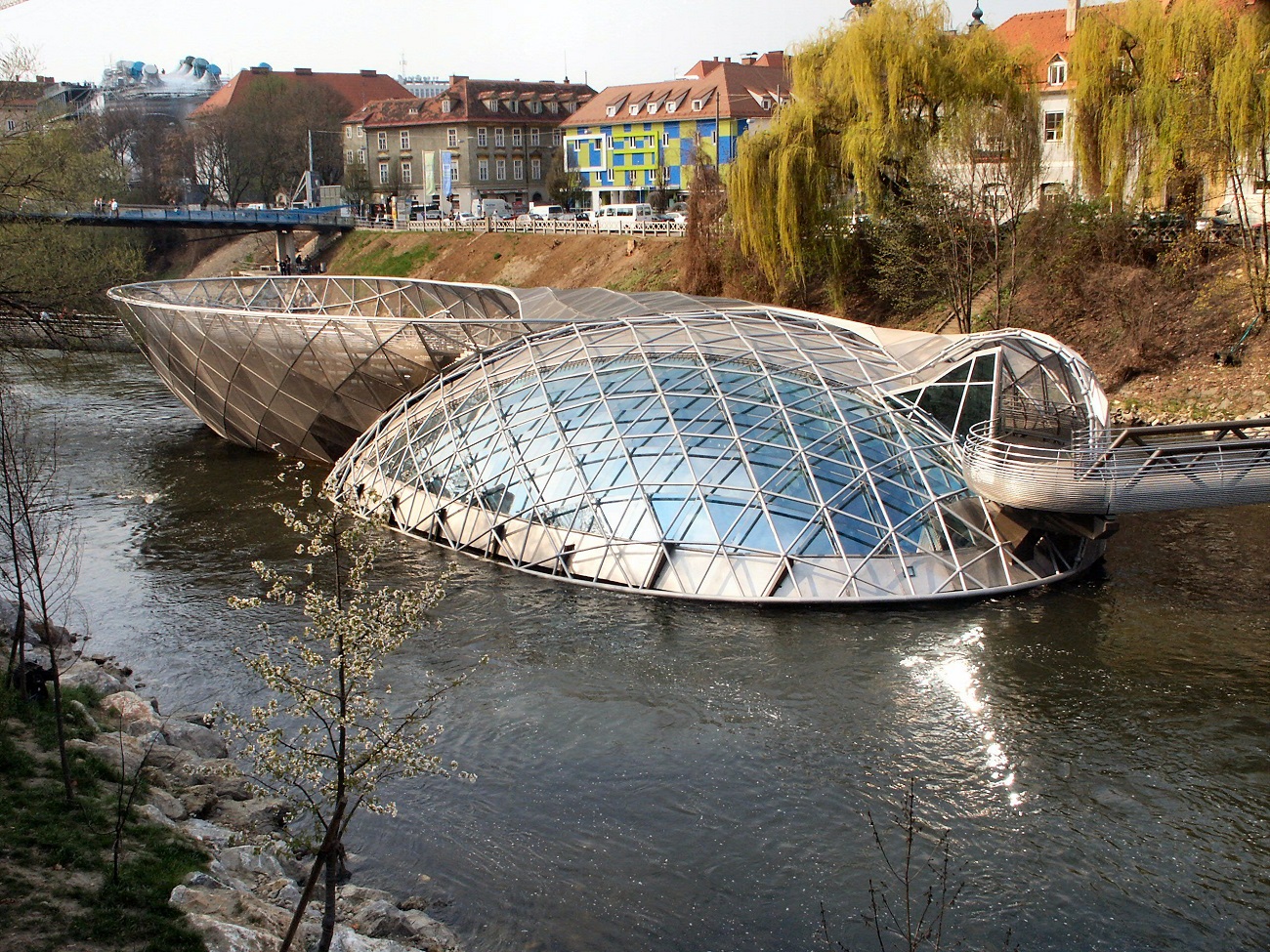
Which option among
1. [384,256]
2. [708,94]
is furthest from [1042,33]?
[384,256]

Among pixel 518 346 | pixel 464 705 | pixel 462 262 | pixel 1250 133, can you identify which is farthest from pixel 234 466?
pixel 462 262

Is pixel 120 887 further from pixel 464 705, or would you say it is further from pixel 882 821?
pixel 882 821

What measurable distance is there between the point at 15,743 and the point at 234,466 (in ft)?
73.5

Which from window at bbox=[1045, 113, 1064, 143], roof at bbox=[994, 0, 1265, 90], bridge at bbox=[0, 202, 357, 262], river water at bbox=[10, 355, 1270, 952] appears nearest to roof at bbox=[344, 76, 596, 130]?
bridge at bbox=[0, 202, 357, 262]

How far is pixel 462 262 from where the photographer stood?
79.3m

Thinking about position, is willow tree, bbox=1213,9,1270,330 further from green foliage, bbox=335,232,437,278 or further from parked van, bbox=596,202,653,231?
green foliage, bbox=335,232,437,278

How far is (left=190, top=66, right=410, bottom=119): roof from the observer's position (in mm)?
120125

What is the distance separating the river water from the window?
127ft

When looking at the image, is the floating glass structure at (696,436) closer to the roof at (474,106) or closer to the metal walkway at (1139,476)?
the metal walkway at (1139,476)

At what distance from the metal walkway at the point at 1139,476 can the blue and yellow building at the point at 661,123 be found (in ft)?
218

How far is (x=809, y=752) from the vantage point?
17.8 m

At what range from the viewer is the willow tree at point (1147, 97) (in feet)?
140

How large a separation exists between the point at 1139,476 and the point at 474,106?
92222 millimetres

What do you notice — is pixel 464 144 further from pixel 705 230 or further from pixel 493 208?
pixel 705 230
